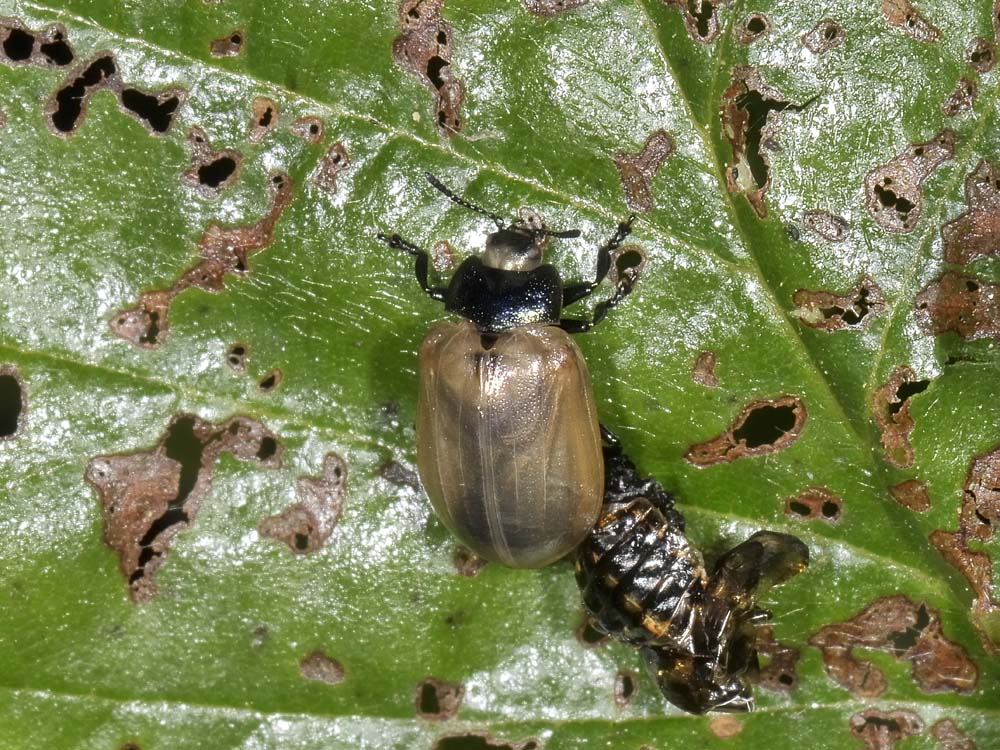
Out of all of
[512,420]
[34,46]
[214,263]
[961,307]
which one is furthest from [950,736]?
[34,46]

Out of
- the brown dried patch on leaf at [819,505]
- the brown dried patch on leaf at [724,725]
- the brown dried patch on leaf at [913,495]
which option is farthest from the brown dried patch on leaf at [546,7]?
the brown dried patch on leaf at [724,725]

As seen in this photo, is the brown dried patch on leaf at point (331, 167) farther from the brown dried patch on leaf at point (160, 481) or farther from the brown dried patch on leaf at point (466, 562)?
the brown dried patch on leaf at point (466, 562)

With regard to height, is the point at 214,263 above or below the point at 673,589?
above

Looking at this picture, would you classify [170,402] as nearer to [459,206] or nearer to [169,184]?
[169,184]

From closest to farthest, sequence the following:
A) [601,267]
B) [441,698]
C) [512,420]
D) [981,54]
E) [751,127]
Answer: [981,54] < [751,127] < [512,420] < [601,267] < [441,698]

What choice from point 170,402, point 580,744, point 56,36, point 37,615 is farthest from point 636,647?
point 56,36

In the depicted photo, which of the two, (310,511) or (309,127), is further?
(310,511)

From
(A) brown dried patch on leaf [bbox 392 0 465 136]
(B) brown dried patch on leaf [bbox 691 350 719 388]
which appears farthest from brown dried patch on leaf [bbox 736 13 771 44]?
(B) brown dried patch on leaf [bbox 691 350 719 388]

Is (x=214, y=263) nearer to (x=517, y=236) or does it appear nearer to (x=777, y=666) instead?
(x=517, y=236)
